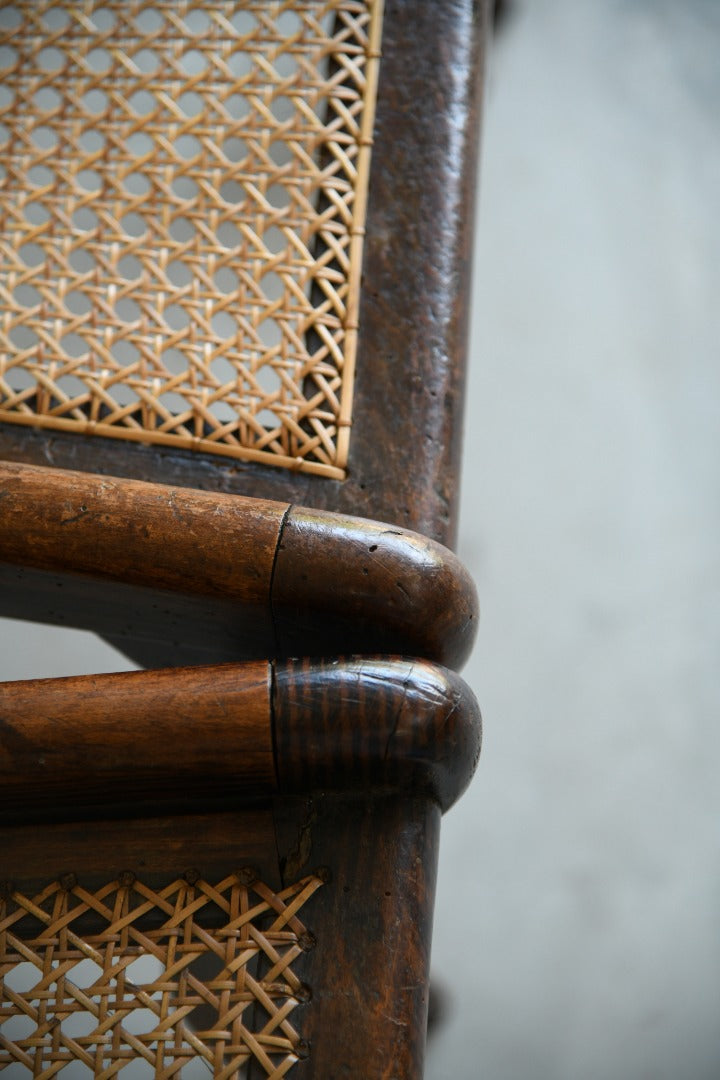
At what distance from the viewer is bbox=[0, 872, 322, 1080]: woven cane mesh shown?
517 mm

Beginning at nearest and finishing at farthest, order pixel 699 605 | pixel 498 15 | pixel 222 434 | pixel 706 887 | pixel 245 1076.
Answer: pixel 245 1076
pixel 222 434
pixel 706 887
pixel 699 605
pixel 498 15

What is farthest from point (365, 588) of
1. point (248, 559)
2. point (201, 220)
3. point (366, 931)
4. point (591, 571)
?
point (591, 571)

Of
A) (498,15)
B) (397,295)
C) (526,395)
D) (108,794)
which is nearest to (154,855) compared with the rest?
(108,794)

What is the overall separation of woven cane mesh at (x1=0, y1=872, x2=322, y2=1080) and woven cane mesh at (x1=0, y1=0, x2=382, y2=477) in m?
0.26

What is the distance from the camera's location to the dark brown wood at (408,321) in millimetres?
635

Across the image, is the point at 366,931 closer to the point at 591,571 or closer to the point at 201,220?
the point at 201,220

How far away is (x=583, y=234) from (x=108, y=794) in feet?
4.05

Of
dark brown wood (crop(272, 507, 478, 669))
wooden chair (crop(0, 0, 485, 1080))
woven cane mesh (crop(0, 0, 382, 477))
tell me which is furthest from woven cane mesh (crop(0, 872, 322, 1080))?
woven cane mesh (crop(0, 0, 382, 477))

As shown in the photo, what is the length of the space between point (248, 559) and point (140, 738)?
11 cm

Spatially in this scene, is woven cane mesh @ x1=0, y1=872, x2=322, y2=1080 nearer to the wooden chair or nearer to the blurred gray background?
the wooden chair

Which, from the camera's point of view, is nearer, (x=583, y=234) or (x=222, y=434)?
(x=222, y=434)

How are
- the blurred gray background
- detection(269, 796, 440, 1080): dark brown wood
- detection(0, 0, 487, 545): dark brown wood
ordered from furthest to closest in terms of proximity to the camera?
1. the blurred gray background
2. detection(0, 0, 487, 545): dark brown wood
3. detection(269, 796, 440, 1080): dark brown wood

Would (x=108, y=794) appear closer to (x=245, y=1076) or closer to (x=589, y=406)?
(x=245, y=1076)

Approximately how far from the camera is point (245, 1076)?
514 mm
